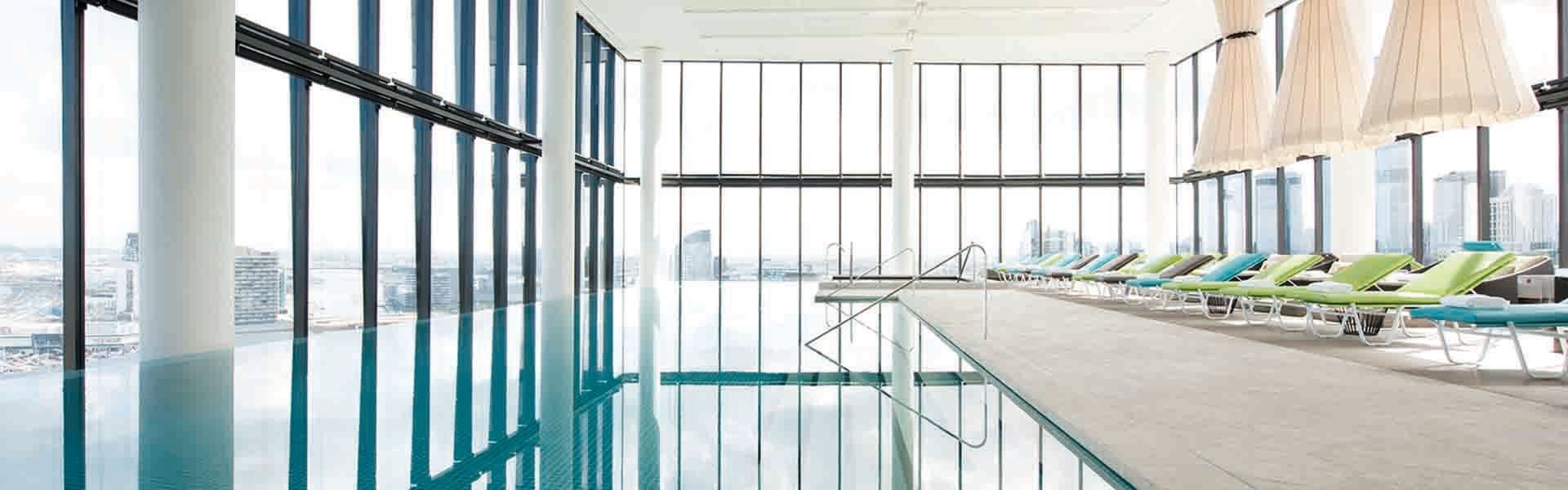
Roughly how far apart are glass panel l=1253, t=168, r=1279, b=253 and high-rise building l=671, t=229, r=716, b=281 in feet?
33.5

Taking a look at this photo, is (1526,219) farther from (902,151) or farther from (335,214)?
(335,214)

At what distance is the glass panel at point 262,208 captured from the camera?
751 centimetres

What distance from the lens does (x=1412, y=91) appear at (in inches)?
232

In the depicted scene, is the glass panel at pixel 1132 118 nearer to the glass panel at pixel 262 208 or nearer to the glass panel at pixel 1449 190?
the glass panel at pixel 1449 190

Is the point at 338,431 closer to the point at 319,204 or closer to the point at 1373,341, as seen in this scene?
the point at 319,204

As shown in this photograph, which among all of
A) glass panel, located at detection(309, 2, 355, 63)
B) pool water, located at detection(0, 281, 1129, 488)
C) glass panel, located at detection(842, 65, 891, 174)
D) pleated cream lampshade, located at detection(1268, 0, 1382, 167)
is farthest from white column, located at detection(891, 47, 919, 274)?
pool water, located at detection(0, 281, 1129, 488)

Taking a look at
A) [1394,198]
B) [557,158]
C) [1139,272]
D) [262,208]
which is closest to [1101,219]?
[1139,272]

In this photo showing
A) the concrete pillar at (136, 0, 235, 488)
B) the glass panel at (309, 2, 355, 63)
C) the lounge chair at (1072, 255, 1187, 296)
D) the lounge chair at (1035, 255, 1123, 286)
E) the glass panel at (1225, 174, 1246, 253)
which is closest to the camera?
the concrete pillar at (136, 0, 235, 488)

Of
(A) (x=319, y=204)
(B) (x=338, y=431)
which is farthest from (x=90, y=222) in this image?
(B) (x=338, y=431)

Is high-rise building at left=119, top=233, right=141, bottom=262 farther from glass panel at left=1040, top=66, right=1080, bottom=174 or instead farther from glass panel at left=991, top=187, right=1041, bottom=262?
glass panel at left=1040, top=66, right=1080, bottom=174

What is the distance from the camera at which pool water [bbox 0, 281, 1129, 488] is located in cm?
313

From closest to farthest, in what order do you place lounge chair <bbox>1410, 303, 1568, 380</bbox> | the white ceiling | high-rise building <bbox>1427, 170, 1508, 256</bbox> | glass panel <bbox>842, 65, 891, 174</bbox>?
lounge chair <bbox>1410, 303, 1568, 380</bbox>
high-rise building <bbox>1427, 170, 1508, 256</bbox>
the white ceiling
glass panel <bbox>842, 65, 891, 174</bbox>

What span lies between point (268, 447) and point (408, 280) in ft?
21.6

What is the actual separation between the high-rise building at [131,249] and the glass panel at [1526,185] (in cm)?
1267
